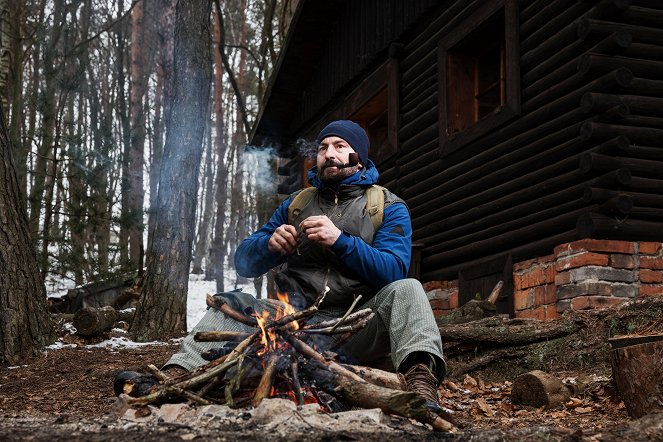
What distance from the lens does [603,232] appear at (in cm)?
634

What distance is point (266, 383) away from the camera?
3182mm

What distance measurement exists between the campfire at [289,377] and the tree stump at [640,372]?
141 cm

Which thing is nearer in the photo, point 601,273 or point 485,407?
point 485,407

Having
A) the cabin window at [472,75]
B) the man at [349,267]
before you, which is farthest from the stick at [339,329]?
the cabin window at [472,75]

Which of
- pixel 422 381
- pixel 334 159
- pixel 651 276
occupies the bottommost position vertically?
pixel 422 381

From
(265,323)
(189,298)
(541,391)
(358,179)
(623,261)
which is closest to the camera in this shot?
(265,323)

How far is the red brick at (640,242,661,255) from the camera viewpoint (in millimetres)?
6453

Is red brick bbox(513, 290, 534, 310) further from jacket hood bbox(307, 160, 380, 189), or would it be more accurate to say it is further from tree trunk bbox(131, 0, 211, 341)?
tree trunk bbox(131, 0, 211, 341)

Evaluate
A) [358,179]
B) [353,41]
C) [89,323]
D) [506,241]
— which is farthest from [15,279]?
[353,41]

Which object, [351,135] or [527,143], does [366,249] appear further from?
[527,143]

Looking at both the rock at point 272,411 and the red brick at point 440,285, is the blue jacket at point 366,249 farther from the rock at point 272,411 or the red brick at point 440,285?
the red brick at point 440,285

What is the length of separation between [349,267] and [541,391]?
185 centimetres

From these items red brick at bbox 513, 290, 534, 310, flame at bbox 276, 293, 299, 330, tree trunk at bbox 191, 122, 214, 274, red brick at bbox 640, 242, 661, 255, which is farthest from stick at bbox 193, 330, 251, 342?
tree trunk at bbox 191, 122, 214, 274

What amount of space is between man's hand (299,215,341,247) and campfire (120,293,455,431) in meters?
0.37
